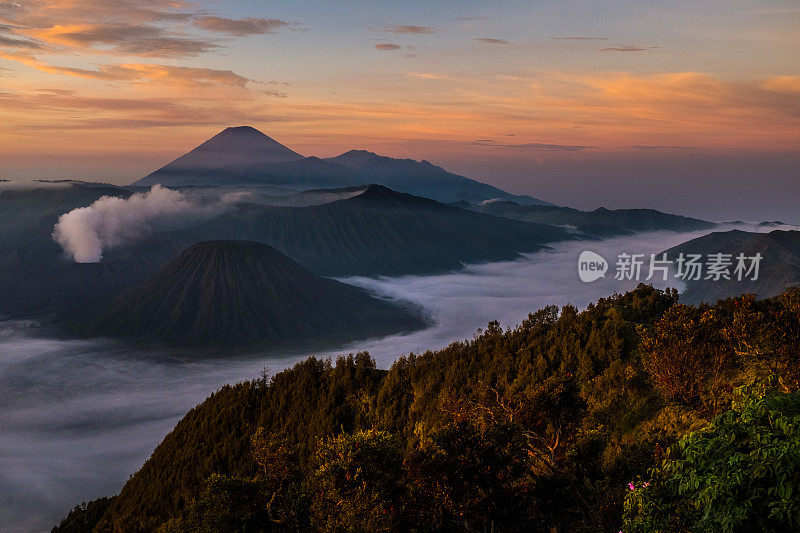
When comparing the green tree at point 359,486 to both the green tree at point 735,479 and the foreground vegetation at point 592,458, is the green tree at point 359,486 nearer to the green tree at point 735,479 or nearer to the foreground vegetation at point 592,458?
the foreground vegetation at point 592,458

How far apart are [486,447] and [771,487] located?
8863 millimetres

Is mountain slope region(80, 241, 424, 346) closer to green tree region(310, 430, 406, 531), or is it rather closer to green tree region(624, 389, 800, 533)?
green tree region(310, 430, 406, 531)

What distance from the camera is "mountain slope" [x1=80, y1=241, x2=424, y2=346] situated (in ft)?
592

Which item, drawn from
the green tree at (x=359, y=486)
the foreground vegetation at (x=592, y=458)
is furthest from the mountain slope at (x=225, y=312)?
the green tree at (x=359, y=486)

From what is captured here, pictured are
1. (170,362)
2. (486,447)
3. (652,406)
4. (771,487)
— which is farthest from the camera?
(170,362)

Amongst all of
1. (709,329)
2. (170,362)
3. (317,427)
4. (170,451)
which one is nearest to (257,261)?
(170,362)

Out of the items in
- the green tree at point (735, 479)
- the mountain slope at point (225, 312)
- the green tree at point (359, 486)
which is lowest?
the mountain slope at point (225, 312)

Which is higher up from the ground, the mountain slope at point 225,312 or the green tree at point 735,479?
the green tree at point 735,479

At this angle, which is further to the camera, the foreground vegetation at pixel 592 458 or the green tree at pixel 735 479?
the foreground vegetation at pixel 592 458

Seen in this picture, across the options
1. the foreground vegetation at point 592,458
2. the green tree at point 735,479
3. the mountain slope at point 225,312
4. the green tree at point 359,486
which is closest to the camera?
the green tree at point 735,479

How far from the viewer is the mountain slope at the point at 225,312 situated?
180m

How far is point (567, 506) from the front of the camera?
20.2 meters

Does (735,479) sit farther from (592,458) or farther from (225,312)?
(225,312)

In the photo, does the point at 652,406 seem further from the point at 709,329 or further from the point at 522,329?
the point at 522,329
